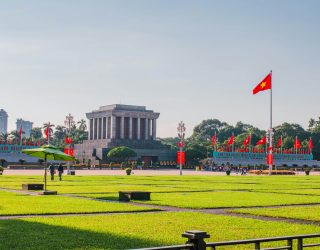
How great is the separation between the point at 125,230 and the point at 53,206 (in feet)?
29.6

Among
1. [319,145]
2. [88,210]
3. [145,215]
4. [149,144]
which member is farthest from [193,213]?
[319,145]

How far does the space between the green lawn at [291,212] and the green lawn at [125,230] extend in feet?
8.33

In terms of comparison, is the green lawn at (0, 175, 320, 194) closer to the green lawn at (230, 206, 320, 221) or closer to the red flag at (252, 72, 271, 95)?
the green lawn at (230, 206, 320, 221)

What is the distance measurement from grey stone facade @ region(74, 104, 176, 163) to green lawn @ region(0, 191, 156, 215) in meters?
141

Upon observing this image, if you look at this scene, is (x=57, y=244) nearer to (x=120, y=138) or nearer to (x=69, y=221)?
(x=69, y=221)

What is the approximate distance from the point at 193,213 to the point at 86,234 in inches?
305

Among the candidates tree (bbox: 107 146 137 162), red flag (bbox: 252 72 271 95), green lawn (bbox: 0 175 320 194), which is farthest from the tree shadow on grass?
tree (bbox: 107 146 137 162)

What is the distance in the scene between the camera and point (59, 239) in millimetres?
17312

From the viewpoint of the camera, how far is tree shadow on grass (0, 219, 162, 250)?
1623 centimetres

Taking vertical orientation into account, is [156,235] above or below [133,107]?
below

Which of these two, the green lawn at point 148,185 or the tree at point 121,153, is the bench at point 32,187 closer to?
the green lawn at point 148,185

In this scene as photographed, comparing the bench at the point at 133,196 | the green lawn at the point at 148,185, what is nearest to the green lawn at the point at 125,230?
the bench at the point at 133,196

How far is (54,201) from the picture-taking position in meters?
30.8

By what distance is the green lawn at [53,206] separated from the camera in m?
25.4
